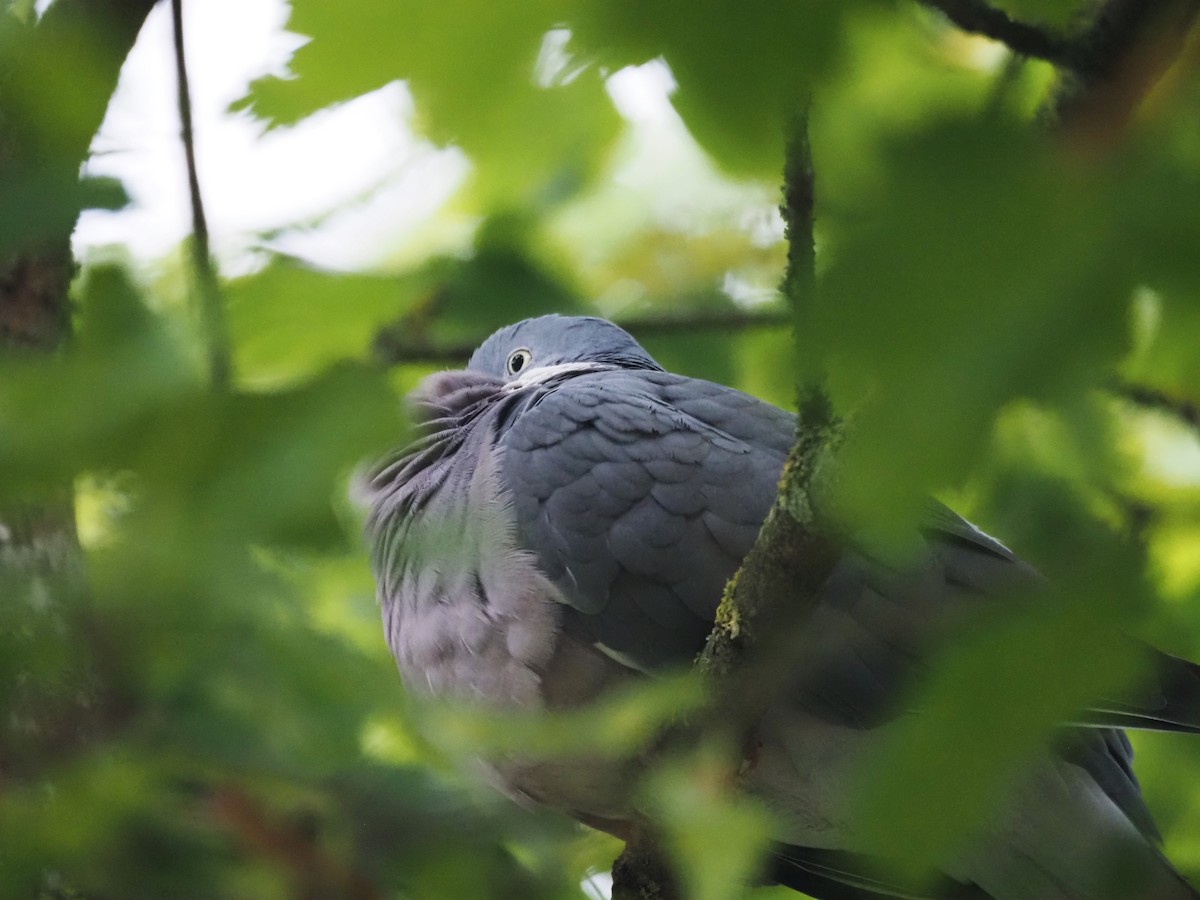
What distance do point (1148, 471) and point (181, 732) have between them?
3488mm

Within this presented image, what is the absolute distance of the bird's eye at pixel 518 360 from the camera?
3.41 meters

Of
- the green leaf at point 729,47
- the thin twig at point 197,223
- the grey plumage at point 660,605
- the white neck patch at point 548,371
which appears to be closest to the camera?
the green leaf at point 729,47

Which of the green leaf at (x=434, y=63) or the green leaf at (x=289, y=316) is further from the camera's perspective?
the green leaf at (x=289, y=316)

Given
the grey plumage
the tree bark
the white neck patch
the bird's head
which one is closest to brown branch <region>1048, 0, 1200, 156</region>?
the tree bark

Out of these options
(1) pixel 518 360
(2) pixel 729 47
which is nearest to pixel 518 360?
(1) pixel 518 360

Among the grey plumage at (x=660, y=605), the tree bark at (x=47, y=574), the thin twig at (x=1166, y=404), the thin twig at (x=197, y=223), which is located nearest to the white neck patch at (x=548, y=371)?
the grey plumage at (x=660, y=605)

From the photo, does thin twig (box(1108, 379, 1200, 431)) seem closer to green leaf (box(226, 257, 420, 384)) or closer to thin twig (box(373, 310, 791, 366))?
thin twig (box(373, 310, 791, 366))

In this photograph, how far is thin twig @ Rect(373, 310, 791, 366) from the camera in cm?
332

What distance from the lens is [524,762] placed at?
2445 millimetres

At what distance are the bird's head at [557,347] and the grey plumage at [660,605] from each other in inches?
17.8

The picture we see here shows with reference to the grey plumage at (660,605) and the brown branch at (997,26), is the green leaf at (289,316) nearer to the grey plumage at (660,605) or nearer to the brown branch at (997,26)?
the brown branch at (997,26)

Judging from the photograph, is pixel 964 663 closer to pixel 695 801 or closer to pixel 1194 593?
pixel 695 801

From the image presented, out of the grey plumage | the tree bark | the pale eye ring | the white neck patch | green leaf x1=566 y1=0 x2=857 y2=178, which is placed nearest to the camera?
green leaf x1=566 y1=0 x2=857 y2=178

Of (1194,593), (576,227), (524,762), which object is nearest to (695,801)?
(524,762)
